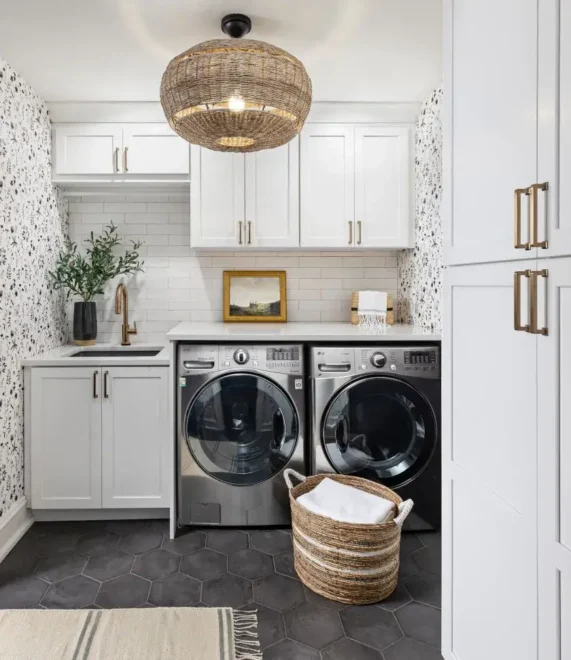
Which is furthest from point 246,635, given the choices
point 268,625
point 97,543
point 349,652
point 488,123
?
point 488,123

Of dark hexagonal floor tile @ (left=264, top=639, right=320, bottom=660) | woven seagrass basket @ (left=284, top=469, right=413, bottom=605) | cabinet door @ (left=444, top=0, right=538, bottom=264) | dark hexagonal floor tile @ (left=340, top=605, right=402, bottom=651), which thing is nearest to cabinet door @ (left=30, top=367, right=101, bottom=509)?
woven seagrass basket @ (left=284, top=469, right=413, bottom=605)

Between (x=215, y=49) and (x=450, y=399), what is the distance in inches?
57.9

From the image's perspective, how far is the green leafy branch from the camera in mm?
3176

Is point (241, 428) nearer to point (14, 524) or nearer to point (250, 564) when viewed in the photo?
point (250, 564)

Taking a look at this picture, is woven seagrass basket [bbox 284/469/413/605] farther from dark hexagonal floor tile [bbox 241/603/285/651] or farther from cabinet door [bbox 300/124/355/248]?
cabinet door [bbox 300/124/355/248]

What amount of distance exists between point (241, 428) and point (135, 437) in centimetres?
61

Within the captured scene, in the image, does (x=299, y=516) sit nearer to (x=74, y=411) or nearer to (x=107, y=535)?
(x=107, y=535)

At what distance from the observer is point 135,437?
281 centimetres

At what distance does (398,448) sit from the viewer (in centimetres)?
Answer: 271

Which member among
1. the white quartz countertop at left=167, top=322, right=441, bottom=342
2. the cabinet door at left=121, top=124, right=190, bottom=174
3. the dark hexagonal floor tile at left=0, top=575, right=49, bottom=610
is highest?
the cabinet door at left=121, top=124, right=190, bottom=174

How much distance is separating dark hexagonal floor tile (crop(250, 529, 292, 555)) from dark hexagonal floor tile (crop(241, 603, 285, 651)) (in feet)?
1.51

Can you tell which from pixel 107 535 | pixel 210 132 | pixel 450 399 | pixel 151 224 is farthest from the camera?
pixel 151 224

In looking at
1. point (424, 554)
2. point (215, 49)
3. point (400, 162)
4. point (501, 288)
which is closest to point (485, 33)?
point (501, 288)

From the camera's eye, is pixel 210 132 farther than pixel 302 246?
No
